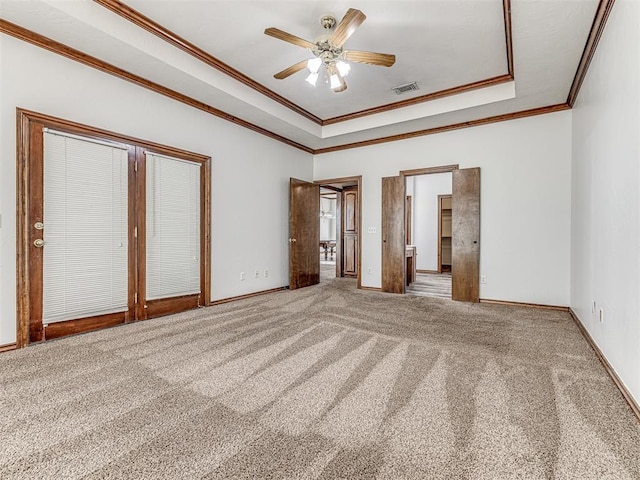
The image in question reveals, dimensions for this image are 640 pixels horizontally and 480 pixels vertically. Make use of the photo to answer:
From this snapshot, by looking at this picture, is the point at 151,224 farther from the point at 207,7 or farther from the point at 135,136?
the point at 207,7

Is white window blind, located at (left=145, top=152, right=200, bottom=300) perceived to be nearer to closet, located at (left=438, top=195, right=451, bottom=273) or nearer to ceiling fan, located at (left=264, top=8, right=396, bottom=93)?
ceiling fan, located at (left=264, top=8, right=396, bottom=93)

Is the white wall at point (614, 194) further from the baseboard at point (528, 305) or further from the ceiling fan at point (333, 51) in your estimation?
the ceiling fan at point (333, 51)

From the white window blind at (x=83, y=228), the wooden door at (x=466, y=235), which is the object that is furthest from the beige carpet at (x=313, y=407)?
the wooden door at (x=466, y=235)

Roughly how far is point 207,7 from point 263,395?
3.29 m

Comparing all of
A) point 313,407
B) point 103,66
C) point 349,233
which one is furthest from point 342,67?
point 349,233

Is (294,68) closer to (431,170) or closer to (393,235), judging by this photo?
(431,170)

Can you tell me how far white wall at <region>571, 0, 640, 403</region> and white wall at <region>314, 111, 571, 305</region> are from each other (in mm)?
932

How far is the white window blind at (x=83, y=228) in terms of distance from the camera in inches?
119

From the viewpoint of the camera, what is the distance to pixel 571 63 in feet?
10.8

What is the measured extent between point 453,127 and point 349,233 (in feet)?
11.3

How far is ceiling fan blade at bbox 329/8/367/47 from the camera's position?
96.9 inches

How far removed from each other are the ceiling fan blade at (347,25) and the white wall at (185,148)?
2.41m

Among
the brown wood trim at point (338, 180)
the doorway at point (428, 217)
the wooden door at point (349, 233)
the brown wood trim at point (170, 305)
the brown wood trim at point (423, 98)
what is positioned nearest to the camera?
the brown wood trim at point (170, 305)

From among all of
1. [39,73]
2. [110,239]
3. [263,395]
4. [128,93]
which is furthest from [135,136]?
[263,395]
